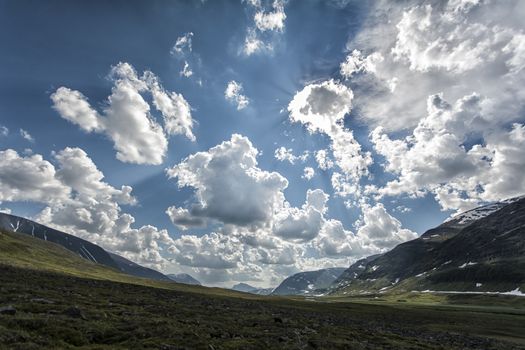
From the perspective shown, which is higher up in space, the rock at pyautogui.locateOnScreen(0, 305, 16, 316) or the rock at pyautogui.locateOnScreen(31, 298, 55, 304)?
the rock at pyautogui.locateOnScreen(0, 305, 16, 316)

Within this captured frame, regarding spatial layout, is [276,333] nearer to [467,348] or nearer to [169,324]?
[169,324]

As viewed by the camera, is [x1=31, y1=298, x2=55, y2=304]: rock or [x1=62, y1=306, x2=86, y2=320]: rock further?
[x1=31, y1=298, x2=55, y2=304]: rock

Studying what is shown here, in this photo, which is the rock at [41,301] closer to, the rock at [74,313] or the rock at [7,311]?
the rock at [74,313]

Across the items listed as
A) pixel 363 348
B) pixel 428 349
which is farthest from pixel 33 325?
pixel 428 349

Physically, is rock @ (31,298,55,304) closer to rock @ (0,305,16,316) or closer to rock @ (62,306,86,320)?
rock @ (62,306,86,320)

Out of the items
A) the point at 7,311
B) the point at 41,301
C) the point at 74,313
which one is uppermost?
the point at 7,311

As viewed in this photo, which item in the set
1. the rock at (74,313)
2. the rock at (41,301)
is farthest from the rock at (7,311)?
the rock at (41,301)

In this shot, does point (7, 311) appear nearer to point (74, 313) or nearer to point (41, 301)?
point (74, 313)

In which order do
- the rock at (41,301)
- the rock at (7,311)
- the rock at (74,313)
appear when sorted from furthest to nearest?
the rock at (41,301) → the rock at (74,313) → the rock at (7,311)

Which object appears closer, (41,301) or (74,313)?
(74,313)

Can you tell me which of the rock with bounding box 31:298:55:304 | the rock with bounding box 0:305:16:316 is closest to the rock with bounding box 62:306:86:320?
the rock with bounding box 0:305:16:316

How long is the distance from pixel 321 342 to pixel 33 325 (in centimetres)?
2054

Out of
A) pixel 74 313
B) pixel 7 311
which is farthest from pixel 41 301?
pixel 7 311

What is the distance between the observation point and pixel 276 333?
3086 cm
